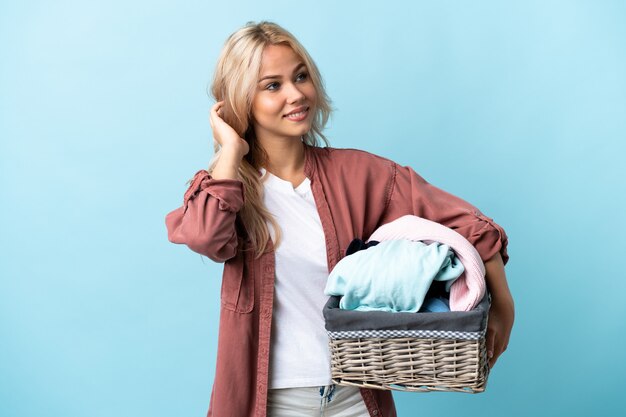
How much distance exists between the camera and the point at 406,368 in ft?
6.36

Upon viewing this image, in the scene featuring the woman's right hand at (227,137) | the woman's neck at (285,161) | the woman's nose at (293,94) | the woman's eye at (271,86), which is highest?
the woman's eye at (271,86)

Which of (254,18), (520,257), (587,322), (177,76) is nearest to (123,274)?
(177,76)

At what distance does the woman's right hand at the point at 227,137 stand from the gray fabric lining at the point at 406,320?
52cm

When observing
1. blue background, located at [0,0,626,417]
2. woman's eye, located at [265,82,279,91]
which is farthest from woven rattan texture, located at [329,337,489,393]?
blue background, located at [0,0,626,417]

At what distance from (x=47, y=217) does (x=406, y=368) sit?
8.22ft

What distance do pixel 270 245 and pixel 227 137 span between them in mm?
300

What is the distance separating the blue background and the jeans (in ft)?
5.01

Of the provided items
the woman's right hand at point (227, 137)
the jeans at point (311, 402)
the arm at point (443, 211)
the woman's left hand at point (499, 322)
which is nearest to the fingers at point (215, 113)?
the woman's right hand at point (227, 137)

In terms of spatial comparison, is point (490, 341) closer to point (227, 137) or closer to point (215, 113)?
point (227, 137)

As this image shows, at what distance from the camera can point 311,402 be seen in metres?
2.31

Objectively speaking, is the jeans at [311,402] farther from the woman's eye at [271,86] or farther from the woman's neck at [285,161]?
the woman's eye at [271,86]

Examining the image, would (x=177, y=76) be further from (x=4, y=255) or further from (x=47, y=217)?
(x=4, y=255)

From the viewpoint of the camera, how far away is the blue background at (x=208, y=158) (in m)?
3.70

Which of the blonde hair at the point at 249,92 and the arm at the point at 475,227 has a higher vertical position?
the blonde hair at the point at 249,92
